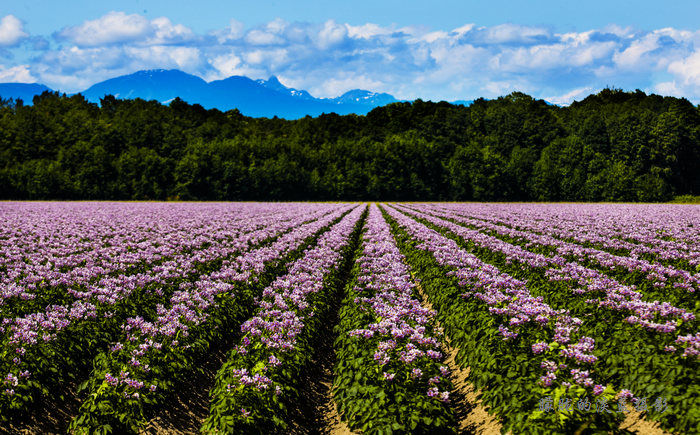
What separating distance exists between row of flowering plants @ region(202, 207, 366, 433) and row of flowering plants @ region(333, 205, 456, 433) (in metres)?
0.85

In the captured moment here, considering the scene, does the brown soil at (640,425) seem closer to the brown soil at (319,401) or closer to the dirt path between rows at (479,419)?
the dirt path between rows at (479,419)

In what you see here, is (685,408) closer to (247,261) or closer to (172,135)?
(247,261)

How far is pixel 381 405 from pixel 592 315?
578 centimetres

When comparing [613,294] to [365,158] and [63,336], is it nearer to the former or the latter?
[63,336]

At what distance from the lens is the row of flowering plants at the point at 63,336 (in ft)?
21.2

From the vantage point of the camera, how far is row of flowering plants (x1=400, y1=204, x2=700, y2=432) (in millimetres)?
5672

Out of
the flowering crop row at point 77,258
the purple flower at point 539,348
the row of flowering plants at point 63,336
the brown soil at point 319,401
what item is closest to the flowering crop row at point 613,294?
the purple flower at point 539,348

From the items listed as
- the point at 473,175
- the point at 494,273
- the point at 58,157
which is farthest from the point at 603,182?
the point at 58,157

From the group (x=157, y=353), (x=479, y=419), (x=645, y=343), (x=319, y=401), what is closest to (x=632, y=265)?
(x=645, y=343)

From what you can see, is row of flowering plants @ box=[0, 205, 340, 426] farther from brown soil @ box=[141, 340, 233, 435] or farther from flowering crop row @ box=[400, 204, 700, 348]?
flowering crop row @ box=[400, 204, 700, 348]

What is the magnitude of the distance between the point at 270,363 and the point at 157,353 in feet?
6.84

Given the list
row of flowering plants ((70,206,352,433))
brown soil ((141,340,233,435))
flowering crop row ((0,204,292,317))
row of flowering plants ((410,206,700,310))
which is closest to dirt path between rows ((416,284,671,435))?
brown soil ((141,340,233,435))

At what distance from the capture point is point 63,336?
25.4 ft

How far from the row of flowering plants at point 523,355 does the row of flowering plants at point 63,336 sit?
697 centimetres
